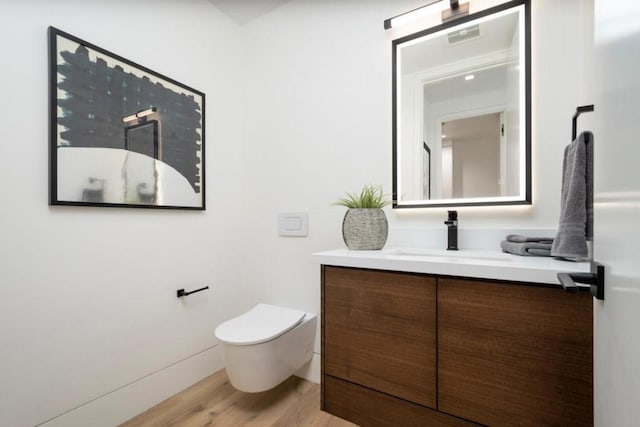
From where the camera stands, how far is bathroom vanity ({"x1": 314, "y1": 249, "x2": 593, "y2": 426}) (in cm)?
81

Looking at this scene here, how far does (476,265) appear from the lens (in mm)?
912

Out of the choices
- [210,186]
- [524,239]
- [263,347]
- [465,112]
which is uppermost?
[465,112]

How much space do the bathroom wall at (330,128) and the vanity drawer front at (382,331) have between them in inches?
18.3

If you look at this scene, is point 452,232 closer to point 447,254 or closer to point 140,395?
point 447,254

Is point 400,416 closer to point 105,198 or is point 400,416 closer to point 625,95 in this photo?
point 625,95

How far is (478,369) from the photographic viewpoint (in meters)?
0.91

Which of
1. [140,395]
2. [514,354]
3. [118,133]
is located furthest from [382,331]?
[118,133]

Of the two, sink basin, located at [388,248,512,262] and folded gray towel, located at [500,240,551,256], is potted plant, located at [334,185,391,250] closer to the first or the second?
sink basin, located at [388,248,512,262]

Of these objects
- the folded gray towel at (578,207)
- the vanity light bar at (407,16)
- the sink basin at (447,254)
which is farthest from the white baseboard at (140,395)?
the vanity light bar at (407,16)

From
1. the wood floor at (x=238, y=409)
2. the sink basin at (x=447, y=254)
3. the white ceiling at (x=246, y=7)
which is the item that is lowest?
the wood floor at (x=238, y=409)

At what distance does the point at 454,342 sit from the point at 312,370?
108cm

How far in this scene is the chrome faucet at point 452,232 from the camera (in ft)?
4.30

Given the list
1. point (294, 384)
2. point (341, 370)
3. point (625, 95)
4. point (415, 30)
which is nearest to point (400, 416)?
point (341, 370)

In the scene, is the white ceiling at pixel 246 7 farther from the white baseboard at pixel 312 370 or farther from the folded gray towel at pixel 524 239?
the white baseboard at pixel 312 370
